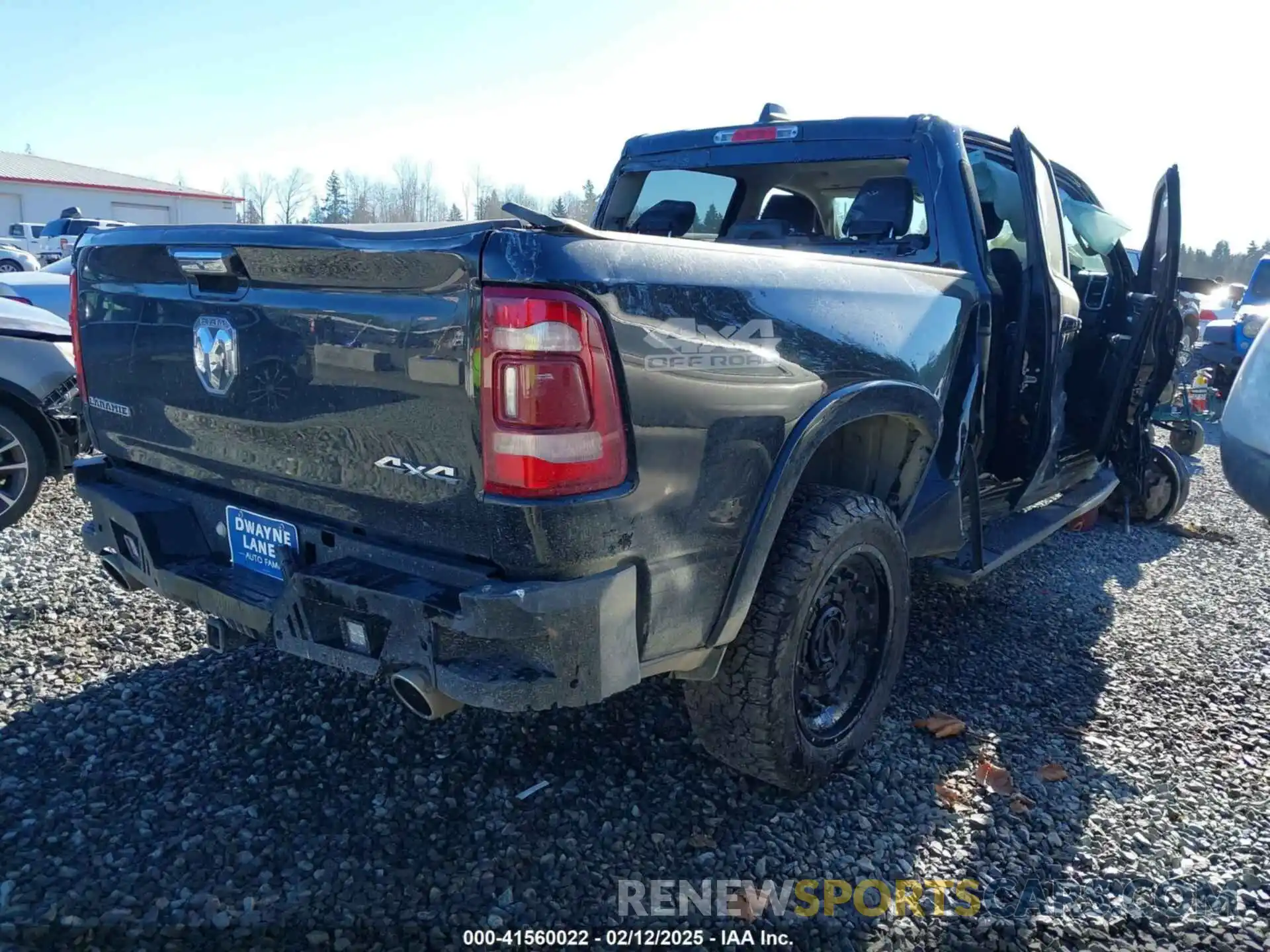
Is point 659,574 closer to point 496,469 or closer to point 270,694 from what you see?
point 496,469

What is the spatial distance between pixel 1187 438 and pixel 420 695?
640 centimetres

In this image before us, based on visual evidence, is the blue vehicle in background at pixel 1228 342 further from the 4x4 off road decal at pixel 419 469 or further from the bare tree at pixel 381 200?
the bare tree at pixel 381 200

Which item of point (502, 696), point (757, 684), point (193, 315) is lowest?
point (757, 684)

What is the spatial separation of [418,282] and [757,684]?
1401 millimetres

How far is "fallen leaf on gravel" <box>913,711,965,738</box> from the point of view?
3301mm

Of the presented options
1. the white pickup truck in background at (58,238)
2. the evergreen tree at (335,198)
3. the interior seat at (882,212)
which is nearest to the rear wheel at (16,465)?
the interior seat at (882,212)

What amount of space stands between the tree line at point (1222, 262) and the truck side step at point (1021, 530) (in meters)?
49.7

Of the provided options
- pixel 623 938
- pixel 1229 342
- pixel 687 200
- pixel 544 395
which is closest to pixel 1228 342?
pixel 1229 342

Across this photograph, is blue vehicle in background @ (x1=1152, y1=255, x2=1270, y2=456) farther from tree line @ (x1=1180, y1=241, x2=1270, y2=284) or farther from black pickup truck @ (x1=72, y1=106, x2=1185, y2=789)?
tree line @ (x1=1180, y1=241, x2=1270, y2=284)

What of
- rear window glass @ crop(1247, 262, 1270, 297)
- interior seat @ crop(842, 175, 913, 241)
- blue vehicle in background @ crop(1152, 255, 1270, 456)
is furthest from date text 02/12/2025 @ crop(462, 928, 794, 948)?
rear window glass @ crop(1247, 262, 1270, 297)

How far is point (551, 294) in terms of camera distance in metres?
1.94

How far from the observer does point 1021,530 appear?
418 centimetres

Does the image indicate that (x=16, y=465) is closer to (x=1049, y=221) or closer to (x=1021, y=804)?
(x=1021, y=804)

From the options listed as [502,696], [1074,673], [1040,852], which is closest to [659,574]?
[502,696]
